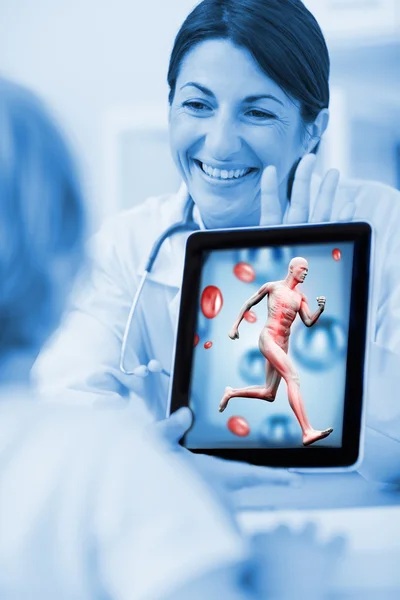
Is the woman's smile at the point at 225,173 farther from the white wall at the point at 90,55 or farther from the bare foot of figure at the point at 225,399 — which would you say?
the bare foot of figure at the point at 225,399

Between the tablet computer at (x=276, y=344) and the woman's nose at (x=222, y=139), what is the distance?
4.0 inches

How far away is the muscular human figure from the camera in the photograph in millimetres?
667

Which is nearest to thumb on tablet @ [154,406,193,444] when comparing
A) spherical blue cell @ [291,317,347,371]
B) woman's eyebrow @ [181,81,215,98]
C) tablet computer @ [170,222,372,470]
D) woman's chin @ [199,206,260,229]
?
tablet computer @ [170,222,372,470]

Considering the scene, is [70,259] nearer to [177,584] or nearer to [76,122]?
[177,584]

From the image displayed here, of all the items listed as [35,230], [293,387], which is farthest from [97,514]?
[293,387]

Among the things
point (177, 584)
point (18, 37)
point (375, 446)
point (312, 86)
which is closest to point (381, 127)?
point (312, 86)

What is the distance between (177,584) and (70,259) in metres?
0.25

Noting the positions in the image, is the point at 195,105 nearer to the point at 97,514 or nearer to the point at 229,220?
the point at 229,220

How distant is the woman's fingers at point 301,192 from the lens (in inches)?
29.8

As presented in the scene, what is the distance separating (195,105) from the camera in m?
0.80

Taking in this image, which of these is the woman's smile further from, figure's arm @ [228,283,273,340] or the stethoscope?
figure's arm @ [228,283,273,340]

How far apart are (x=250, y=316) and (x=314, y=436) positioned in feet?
0.40

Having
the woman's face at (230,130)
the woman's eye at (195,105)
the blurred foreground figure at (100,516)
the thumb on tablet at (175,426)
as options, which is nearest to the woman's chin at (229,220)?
the woman's face at (230,130)

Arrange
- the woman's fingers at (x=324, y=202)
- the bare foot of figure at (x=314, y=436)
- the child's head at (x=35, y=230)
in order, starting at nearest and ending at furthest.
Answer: the child's head at (x=35, y=230) → the bare foot of figure at (x=314, y=436) → the woman's fingers at (x=324, y=202)
